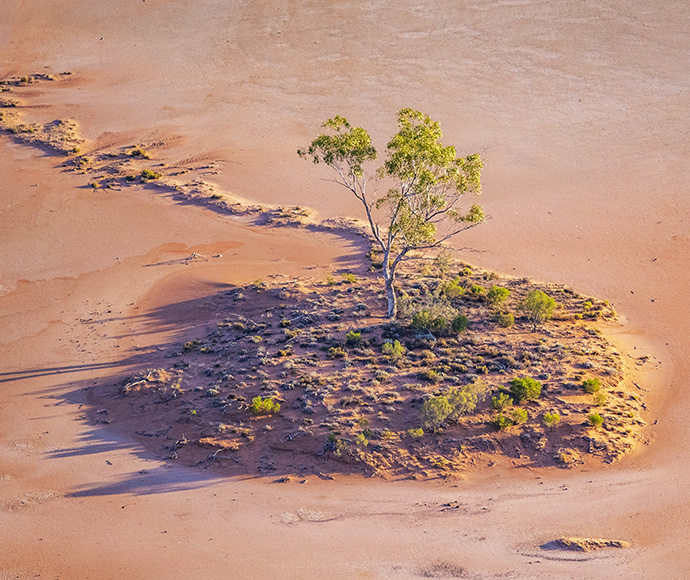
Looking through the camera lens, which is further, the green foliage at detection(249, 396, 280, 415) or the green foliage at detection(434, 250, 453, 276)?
the green foliage at detection(434, 250, 453, 276)

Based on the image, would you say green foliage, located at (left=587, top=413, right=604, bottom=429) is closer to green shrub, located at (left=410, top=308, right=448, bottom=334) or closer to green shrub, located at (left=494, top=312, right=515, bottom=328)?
green shrub, located at (left=494, top=312, right=515, bottom=328)

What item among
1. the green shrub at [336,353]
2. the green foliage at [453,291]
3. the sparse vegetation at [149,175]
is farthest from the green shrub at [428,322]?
the sparse vegetation at [149,175]

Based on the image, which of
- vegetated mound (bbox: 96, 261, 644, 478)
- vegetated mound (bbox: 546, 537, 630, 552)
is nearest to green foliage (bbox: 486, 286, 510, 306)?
vegetated mound (bbox: 96, 261, 644, 478)

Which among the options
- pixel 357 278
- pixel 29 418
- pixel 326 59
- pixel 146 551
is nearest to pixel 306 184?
pixel 357 278

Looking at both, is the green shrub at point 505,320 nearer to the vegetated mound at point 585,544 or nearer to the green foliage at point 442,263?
the green foliage at point 442,263

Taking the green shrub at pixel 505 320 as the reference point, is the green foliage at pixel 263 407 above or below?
below

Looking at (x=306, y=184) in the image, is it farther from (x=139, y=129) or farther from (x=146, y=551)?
(x=146, y=551)

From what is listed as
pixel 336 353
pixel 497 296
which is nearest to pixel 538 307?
pixel 497 296
